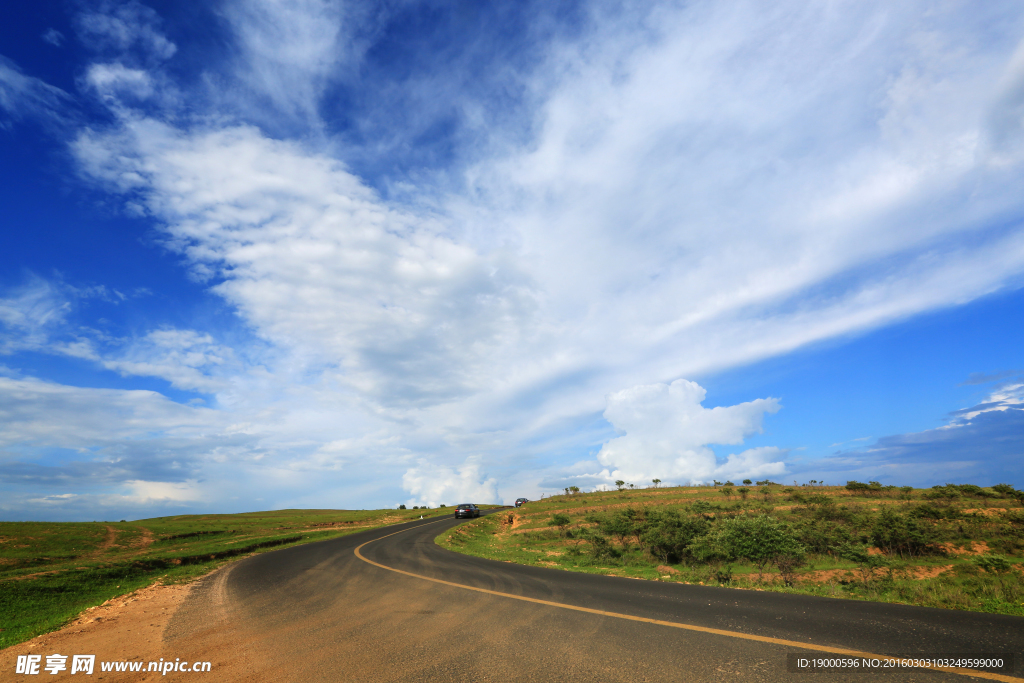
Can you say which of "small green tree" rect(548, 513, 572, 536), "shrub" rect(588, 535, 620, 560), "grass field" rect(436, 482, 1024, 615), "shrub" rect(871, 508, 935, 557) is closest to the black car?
"small green tree" rect(548, 513, 572, 536)

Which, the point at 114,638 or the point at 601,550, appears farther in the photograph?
the point at 601,550

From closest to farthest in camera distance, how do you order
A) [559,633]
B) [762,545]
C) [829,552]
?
1. [559,633]
2. [762,545]
3. [829,552]

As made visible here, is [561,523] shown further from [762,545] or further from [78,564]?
[78,564]

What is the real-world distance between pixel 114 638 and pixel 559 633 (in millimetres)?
9647

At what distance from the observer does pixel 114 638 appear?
952cm

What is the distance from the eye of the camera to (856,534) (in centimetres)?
2417

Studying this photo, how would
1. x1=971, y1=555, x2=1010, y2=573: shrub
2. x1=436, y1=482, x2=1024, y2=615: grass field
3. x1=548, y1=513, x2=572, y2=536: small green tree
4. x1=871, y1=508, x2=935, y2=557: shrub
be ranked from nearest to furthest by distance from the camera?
x1=436, y1=482, x2=1024, y2=615: grass field
x1=971, y1=555, x2=1010, y2=573: shrub
x1=871, y1=508, x2=935, y2=557: shrub
x1=548, y1=513, x2=572, y2=536: small green tree

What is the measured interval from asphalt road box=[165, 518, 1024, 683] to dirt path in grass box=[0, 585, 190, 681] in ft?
1.51

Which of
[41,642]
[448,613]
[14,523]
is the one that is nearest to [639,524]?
[448,613]

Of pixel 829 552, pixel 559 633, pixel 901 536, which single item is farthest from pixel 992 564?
pixel 559 633

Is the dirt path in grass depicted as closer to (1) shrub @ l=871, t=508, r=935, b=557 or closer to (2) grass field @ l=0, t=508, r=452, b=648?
(2) grass field @ l=0, t=508, r=452, b=648

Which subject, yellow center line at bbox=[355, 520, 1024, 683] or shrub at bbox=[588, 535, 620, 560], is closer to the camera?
yellow center line at bbox=[355, 520, 1024, 683]

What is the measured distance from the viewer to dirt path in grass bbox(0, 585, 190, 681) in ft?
26.2

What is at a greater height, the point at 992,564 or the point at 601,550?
the point at 601,550
